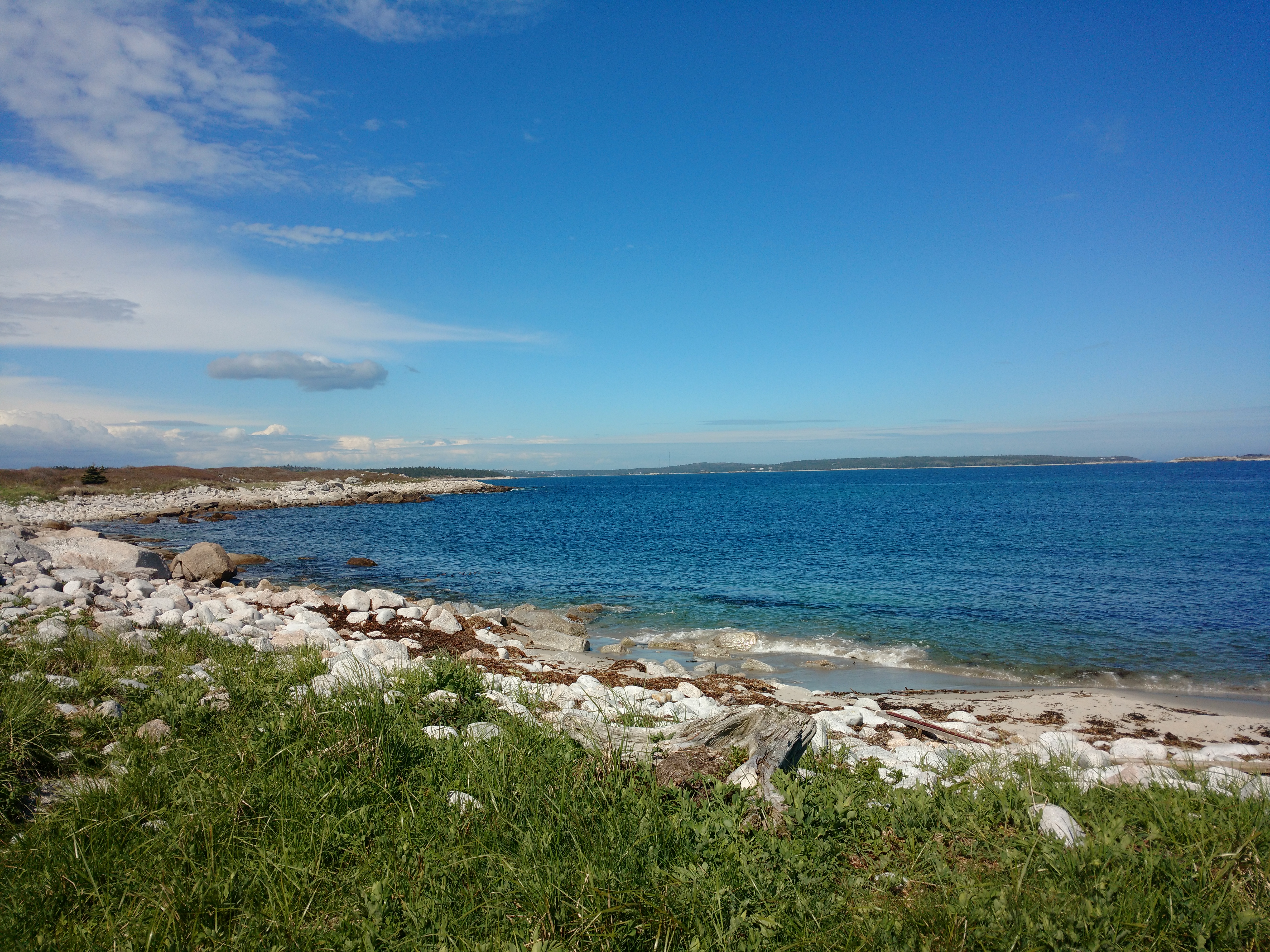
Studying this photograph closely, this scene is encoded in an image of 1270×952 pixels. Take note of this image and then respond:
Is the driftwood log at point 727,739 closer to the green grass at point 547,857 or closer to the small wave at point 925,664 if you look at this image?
the green grass at point 547,857

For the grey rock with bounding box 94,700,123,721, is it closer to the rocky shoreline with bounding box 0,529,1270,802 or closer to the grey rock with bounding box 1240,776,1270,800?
the rocky shoreline with bounding box 0,529,1270,802

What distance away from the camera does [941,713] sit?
996cm

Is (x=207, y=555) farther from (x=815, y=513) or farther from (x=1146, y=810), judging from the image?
(x=815, y=513)

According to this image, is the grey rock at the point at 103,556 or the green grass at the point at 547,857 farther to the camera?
the grey rock at the point at 103,556

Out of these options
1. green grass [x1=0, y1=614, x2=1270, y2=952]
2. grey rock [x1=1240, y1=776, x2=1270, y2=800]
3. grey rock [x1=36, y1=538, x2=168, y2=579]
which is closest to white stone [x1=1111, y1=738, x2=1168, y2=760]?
grey rock [x1=1240, y1=776, x2=1270, y2=800]

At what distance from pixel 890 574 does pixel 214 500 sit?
6335cm

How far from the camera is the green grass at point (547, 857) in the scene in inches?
105

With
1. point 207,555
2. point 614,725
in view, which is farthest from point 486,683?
point 207,555

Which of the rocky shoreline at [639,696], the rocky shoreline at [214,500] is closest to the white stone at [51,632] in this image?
the rocky shoreline at [639,696]

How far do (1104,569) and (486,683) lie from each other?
26.2 m

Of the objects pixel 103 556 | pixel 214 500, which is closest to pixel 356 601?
pixel 103 556

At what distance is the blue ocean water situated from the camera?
1431cm

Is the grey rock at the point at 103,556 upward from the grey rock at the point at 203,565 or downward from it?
upward

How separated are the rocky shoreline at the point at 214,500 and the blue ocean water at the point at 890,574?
4683 mm
